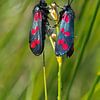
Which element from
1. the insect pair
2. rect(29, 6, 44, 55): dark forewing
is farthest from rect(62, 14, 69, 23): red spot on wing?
rect(29, 6, 44, 55): dark forewing

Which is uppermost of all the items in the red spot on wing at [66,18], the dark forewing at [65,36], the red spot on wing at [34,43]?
the red spot on wing at [66,18]

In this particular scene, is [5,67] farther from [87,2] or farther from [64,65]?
[87,2]

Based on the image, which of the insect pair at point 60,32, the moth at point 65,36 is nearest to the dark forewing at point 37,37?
the insect pair at point 60,32

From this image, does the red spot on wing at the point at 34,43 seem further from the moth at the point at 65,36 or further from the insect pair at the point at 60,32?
the moth at the point at 65,36

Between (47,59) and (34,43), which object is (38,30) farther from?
(47,59)

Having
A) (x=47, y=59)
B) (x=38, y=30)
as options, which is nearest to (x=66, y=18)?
(x=38, y=30)

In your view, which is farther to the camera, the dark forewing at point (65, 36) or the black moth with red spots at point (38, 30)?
the black moth with red spots at point (38, 30)

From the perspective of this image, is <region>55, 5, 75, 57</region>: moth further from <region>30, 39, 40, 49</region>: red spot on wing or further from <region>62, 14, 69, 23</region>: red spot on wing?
<region>30, 39, 40, 49</region>: red spot on wing

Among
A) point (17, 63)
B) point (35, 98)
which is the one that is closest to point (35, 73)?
point (35, 98)
